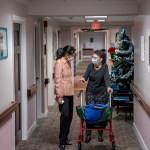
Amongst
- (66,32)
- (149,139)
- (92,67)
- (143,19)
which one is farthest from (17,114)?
(66,32)

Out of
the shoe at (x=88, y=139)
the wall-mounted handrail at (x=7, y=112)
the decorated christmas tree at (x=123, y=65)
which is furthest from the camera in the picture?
the decorated christmas tree at (x=123, y=65)

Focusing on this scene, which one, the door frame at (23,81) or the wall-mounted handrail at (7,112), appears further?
the door frame at (23,81)

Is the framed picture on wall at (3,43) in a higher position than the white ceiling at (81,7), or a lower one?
lower

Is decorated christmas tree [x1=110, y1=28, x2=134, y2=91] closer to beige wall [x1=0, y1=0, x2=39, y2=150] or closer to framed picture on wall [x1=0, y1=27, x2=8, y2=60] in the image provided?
beige wall [x1=0, y1=0, x2=39, y2=150]

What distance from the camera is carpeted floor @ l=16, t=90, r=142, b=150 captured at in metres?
5.18

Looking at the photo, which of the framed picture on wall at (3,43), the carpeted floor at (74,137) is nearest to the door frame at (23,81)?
the carpeted floor at (74,137)

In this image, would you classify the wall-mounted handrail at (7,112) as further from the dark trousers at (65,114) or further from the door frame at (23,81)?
the door frame at (23,81)

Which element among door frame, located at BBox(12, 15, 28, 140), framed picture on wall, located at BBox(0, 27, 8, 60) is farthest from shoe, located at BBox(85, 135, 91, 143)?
framed picture on wall, located at BBox(0, 27, 8, 60)

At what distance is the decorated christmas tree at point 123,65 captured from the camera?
7.47 metres

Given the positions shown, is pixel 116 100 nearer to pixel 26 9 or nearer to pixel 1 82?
pixel 26 9

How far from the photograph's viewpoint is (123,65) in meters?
7.59

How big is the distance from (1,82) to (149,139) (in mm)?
2128

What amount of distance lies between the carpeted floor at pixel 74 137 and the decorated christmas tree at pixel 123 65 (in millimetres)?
826

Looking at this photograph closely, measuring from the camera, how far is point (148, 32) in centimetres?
445
